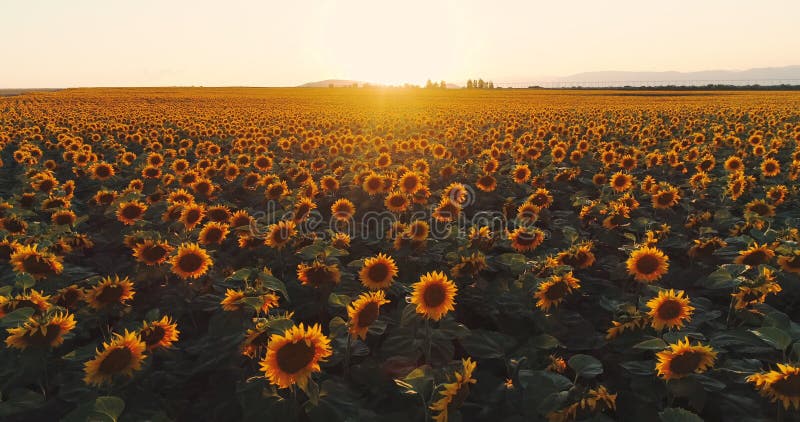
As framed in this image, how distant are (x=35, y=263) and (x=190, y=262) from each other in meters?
1.30

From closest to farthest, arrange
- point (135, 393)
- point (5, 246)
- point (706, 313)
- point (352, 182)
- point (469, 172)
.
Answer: point (135, 393), point (706, 313), point (5, 246), point (352, 182), point (469, 172)

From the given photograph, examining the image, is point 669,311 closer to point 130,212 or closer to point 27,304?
point 27,304

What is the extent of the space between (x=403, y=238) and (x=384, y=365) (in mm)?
1865

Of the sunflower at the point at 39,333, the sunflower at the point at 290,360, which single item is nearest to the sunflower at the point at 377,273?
the sunflower at the point at 290,360

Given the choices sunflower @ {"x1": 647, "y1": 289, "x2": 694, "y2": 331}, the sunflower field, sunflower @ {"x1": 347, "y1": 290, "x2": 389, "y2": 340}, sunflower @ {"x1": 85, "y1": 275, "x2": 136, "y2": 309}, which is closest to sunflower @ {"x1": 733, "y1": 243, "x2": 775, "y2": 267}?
the sunflower field

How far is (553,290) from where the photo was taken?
3566mm

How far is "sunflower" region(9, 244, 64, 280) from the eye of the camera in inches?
159

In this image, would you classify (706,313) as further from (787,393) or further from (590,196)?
(590,196)

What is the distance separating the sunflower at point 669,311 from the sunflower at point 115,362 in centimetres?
331

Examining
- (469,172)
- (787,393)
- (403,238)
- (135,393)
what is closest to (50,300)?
(135,393)

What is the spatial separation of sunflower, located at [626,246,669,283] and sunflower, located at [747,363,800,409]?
64.5 inches

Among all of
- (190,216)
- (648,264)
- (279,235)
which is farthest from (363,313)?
(190,216)

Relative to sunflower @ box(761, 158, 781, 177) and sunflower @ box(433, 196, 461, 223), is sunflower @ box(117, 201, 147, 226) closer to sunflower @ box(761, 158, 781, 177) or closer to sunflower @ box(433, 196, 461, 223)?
sunflower @ box(433, 196, 461, 223)

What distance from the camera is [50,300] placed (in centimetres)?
356
